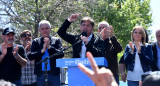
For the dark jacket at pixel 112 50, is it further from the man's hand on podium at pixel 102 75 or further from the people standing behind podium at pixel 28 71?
the man's hand on podium at pixel 102 75

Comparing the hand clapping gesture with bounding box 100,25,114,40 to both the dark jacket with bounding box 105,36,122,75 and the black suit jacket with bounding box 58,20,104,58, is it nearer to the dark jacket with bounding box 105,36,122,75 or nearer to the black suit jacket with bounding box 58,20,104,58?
the dark jacket with bounding box 105,36,122,75

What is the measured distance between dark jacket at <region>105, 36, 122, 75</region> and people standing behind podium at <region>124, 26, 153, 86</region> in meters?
0.40

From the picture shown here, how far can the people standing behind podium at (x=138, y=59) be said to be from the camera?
5109 mm

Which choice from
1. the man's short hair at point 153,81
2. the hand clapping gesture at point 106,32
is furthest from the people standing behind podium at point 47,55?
the man's short hair at point 153,81

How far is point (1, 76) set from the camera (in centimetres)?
520

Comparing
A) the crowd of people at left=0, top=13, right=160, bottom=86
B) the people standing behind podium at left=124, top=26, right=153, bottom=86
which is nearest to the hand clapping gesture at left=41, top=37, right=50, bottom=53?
the crowd of people at left=0, top=13, right=160, bottom=86

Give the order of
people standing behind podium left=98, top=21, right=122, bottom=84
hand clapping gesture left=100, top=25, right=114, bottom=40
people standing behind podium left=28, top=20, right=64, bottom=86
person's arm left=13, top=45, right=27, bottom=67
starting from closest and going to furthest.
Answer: person's arm left=13, top=45, right=27, bottom=67 < people standing behind podium left=28, top=20, right=64, bottom=86 < hand clapping gesture left=100, top=25, right=114, bottom=40 < people standing behind podium left=98, top=21, right=122, bottom=84

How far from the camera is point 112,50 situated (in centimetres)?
573

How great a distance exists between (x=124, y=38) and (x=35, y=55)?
72.5 ft

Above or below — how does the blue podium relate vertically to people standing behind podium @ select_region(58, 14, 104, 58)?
below

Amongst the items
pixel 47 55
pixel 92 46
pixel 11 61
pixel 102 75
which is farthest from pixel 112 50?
pixel 102 75

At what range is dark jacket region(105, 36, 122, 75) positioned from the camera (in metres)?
5.68

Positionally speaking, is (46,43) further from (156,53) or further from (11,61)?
(156,53)

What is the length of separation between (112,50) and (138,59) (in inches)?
26.6
